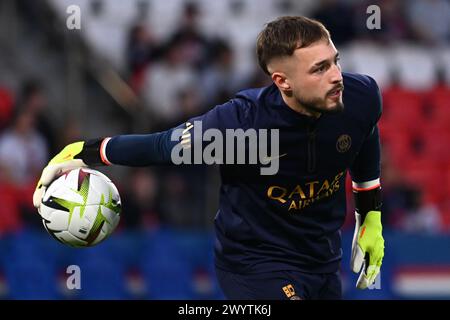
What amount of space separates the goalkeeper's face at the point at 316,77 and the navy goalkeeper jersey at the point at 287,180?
5.1 inches

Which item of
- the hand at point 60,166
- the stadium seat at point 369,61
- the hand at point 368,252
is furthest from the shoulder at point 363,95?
the stadium seat at point 369,61

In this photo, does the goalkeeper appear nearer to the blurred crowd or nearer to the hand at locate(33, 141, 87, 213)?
the hand at locate(33, 141, 87, 213)

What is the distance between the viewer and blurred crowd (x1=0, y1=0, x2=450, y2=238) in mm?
10047

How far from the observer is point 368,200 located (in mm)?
6035

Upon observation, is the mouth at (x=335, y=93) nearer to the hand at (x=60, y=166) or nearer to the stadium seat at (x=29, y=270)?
A: the hand at (x=60, y=166)

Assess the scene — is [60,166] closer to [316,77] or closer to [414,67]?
[316,77]

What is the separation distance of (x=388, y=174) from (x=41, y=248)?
10.5ft

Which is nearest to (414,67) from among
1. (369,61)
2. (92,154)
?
(369,61)

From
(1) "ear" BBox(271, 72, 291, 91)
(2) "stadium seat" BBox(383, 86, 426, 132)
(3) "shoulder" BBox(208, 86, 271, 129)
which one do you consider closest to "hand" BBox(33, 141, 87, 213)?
(3) "shoulder" BBox(208, 86, 271, 129)

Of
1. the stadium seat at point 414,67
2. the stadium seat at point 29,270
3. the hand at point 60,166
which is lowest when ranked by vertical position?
the stadium seat at point 29,270

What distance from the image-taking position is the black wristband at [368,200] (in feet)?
19.7

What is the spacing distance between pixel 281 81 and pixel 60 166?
1.21 metres
